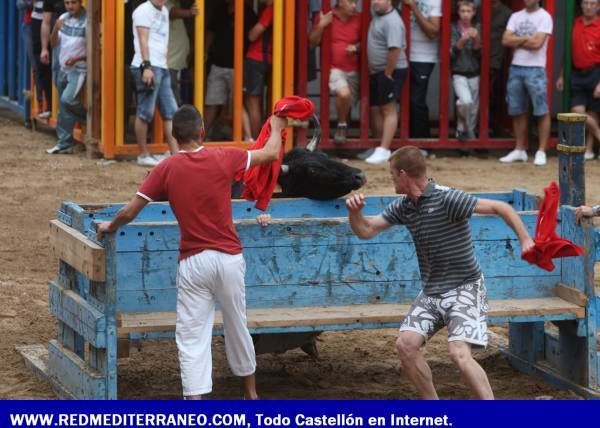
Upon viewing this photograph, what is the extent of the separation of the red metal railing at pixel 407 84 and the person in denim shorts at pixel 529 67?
319 mm

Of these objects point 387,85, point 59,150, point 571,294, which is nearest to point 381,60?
point 387,85

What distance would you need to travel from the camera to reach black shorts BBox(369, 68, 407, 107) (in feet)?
53.3

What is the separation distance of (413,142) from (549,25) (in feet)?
6.75

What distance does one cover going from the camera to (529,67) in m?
16.3

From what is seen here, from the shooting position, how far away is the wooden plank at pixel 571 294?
26.4 feet

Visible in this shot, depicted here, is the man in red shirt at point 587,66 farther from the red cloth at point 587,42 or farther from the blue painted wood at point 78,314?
the blue painted wood at point 78,314

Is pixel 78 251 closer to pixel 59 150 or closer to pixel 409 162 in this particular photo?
pixel 409 162

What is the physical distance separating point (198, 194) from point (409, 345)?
1.26 meters

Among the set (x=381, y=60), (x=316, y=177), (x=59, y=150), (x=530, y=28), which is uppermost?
(x=530, y=28)

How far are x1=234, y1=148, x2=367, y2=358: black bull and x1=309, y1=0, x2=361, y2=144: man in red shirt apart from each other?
24.7 feet

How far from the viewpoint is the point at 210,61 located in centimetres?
1628

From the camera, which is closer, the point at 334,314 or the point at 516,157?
the point at 334,314

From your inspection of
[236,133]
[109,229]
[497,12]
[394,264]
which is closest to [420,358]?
[394,264]

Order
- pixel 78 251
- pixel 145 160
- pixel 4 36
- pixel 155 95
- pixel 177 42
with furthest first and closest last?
pixel 4 36, pixel 177 42, pixel 145 160, pixel 155 95, pixel 78 251
